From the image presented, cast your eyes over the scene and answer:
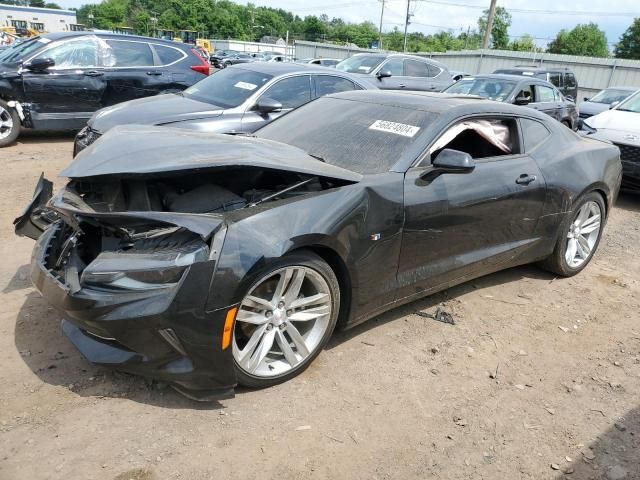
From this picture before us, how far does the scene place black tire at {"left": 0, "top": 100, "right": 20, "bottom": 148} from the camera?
25.2ft

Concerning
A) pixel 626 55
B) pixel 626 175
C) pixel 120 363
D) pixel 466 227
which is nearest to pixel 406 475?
pixel 120 363

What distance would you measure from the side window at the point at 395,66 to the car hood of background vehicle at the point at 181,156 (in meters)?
9.39

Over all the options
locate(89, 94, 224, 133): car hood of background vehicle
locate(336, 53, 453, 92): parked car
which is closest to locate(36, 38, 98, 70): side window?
locate(89, 94, 224, 133): car hood of background vehicle

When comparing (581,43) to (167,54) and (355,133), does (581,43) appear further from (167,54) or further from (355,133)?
(355,133)

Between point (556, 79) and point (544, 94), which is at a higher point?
point (556, 79)

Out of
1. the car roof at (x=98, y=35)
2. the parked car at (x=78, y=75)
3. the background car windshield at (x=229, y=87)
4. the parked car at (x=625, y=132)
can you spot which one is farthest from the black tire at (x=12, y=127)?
the parked car at (x=625, y=132)

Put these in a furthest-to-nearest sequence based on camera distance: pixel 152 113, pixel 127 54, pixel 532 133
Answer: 1. pixel 127 54
2. pixel 152 113
3. pixel 532 133

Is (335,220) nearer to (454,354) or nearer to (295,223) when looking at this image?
(295,223)

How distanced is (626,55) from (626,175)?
64.3 metres

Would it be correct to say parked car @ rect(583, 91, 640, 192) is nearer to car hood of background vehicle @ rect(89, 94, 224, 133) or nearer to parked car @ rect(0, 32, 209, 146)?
car hood of background vehicle @ rect(89, 94, 224, 133)

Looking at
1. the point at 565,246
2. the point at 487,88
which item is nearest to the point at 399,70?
the point at 487,88

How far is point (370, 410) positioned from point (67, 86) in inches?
301

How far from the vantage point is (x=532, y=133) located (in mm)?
4168

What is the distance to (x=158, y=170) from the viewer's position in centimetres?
261
